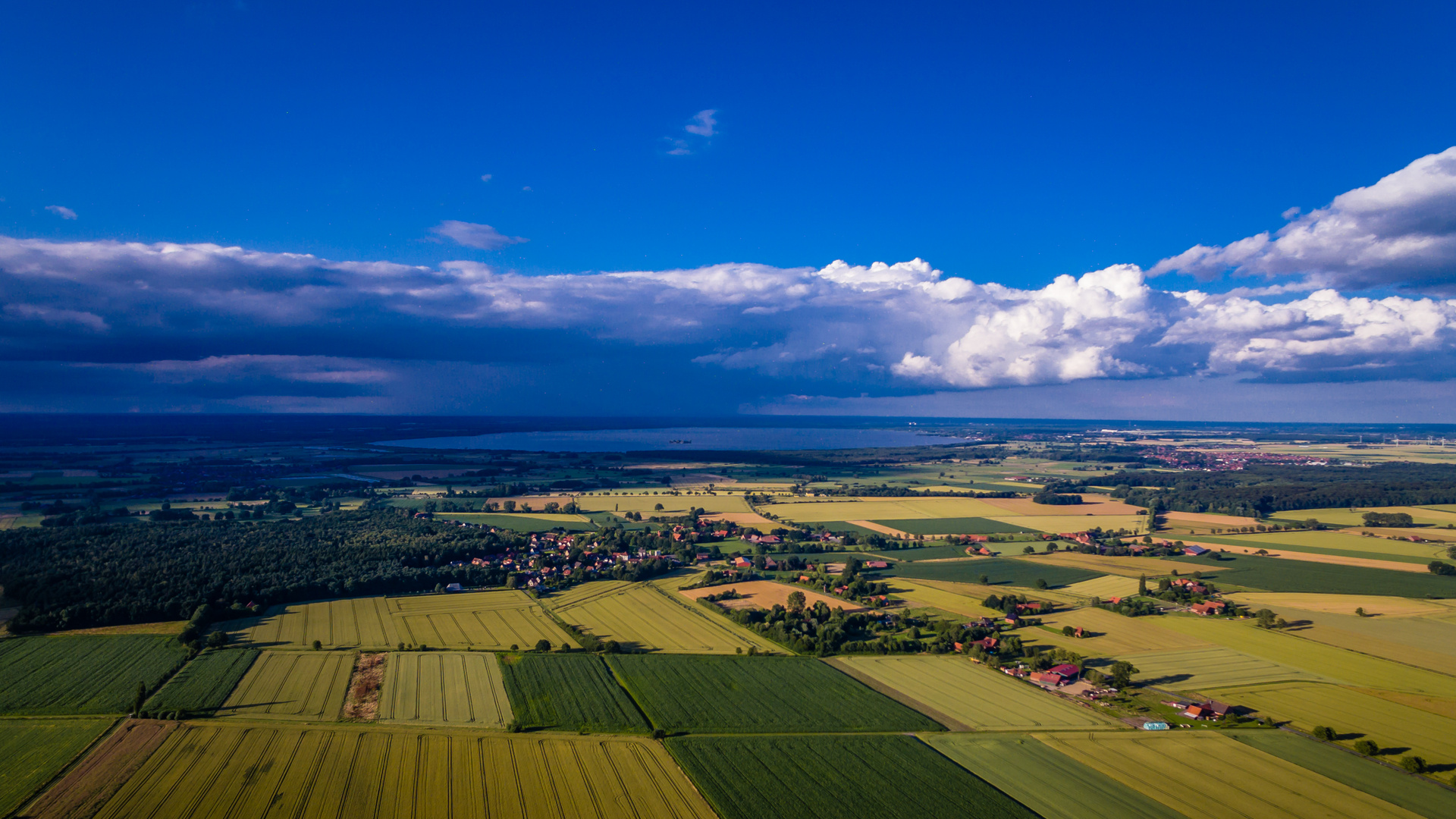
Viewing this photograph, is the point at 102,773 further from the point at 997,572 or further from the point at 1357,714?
the point at 997,572

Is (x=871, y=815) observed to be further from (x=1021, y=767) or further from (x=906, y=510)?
(x=906, y=510)

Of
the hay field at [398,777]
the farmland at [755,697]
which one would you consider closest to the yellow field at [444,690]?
the hay field at [398,777]

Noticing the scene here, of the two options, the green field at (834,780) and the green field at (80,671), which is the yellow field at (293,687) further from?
the green field at (834,780)

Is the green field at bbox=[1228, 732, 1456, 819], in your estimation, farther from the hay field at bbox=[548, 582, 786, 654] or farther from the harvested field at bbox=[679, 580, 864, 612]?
the harvested field at bbox=[679, 580, 864, 612]

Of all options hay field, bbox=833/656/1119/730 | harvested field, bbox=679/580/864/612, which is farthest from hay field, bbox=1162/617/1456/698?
harvested field, bbox=679/580/864/612

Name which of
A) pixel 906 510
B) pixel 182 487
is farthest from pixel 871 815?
pixel 182 487

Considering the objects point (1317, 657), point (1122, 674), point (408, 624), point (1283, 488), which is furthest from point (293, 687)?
point (1283, 488)
